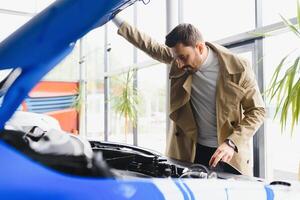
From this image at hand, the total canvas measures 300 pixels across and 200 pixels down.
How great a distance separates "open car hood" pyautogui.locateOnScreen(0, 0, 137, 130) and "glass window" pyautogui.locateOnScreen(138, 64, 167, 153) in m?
3.91

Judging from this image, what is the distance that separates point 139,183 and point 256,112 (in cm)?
137

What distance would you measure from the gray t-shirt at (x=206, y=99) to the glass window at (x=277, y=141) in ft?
3.45

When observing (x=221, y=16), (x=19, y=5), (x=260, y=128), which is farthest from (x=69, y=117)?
(x=260, y=128)

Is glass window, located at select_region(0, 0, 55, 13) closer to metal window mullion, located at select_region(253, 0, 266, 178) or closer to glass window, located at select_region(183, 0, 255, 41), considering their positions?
glass window, located at select_region(183, 0, 255, 41)

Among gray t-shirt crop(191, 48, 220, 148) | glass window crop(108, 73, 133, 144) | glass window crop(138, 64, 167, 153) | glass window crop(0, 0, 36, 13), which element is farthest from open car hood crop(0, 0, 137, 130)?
glass window crop(0, 0, 36, 13)

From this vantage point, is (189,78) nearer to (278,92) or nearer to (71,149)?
(278,92)

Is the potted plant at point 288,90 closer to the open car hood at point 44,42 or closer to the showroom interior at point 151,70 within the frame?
the showroom interior at point 151,70

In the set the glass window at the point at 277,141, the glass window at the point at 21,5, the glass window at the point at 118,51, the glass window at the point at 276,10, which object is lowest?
the glass window at the point at 277,141

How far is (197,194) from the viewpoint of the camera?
75 cm

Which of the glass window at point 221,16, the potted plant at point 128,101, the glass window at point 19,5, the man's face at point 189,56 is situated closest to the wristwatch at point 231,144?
the man's face at point 189,56

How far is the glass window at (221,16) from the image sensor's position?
323 centimetres

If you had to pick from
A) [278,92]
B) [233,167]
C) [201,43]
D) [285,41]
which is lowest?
[233,167]

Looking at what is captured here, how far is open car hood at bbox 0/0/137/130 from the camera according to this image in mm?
608

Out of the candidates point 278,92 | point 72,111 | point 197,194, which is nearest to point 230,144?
point 278,92
